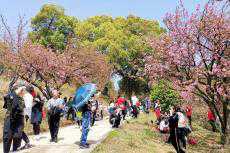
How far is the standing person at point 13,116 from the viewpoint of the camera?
1362 cm

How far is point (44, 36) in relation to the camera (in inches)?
2458

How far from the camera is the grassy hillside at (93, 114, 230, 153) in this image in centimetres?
1549

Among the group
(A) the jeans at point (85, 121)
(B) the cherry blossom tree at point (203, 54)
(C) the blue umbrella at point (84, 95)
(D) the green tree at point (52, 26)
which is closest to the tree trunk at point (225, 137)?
(B) the cherry blossom tree at point (203, 54)

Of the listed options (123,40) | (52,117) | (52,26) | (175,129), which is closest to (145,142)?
(175,129)

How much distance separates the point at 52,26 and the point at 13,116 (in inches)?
1983

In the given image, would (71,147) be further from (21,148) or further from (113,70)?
(113,70)

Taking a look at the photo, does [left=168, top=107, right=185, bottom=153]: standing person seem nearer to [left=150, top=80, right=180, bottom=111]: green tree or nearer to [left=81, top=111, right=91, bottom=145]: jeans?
[left=81, top=111, right=91, bottom=145]: jeans

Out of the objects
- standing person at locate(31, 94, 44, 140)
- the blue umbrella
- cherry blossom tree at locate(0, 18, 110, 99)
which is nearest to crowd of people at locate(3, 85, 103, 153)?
the blue umbrella

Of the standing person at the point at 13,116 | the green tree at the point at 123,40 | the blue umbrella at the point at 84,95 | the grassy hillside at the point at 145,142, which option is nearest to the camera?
the standing person at the point at 13,116

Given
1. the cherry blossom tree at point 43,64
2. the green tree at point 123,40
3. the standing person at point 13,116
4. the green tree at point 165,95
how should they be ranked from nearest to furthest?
the standing person at point 13,116 → the green tree at point 165,95 → the cherry blossom tree at point 43,64 → the green tree at point 123,40

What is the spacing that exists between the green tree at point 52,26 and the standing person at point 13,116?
4783 centimetres

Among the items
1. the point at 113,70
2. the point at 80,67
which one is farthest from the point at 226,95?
the point at 113,70

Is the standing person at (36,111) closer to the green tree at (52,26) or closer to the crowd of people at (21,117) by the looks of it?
the crowd of people at (21,117)

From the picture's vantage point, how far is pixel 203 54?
880 inches
